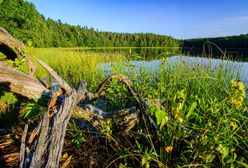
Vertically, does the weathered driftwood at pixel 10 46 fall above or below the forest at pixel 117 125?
above

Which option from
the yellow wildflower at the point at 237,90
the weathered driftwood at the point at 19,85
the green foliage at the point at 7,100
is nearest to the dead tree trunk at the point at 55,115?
the weathered driftwood at the point at 19,85

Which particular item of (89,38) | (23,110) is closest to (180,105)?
(23,110)

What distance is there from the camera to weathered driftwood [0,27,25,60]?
3191 mm

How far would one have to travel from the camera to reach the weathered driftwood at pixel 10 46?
3.19m

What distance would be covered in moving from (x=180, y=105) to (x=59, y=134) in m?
0.86

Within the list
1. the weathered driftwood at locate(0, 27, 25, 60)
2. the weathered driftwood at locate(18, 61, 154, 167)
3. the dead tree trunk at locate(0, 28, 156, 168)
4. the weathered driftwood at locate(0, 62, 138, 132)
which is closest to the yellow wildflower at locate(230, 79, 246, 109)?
the dead tree trunk at locate(0, 28, 156, 168)

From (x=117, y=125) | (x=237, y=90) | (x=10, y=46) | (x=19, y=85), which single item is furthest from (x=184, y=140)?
(x=10, y=46)

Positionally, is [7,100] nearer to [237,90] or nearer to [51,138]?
[51,138]

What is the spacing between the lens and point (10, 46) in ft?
10.9

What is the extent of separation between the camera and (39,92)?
246cm

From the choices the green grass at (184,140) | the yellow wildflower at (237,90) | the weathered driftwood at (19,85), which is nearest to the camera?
the yellow wildflower at (237,90)

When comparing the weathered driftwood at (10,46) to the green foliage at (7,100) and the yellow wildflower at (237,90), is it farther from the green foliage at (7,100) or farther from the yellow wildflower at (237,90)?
the yellow wildflower at (237,90)

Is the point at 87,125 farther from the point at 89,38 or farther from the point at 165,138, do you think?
the point at 89,38

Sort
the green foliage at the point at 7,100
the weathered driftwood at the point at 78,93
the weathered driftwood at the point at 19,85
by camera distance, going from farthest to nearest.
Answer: the green foliage at the point at 7,100
the weathered driftwood at the point at 19,85
the weathered driftwood at the point at 78,93
